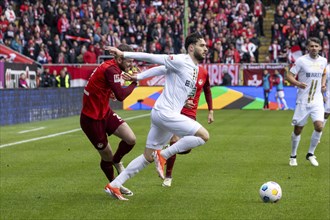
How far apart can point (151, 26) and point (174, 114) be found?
34.3 metres

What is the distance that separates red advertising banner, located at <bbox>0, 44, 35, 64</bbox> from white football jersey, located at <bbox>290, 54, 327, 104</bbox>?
22873 millimetres

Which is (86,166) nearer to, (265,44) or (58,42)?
(58,42)

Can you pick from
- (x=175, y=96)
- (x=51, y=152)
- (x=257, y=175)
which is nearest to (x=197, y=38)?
(x=175, y=96)

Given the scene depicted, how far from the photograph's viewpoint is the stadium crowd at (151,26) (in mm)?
42719

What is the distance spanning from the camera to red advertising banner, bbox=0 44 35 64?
37812 mm

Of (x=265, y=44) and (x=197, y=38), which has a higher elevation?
(x=197, y=38)

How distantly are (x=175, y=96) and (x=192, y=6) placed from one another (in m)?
37.0

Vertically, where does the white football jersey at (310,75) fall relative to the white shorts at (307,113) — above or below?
above

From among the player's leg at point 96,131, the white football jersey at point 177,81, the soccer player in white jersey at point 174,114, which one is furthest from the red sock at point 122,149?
the white football jersey at point 177,81

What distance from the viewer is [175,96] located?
1184 cm

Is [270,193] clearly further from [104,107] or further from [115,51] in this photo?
[115,51]

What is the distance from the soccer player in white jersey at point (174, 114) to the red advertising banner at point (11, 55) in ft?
86.8

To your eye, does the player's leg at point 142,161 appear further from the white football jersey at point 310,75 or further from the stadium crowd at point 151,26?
the stadium crowd at point 151,26

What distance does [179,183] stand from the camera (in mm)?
13875
